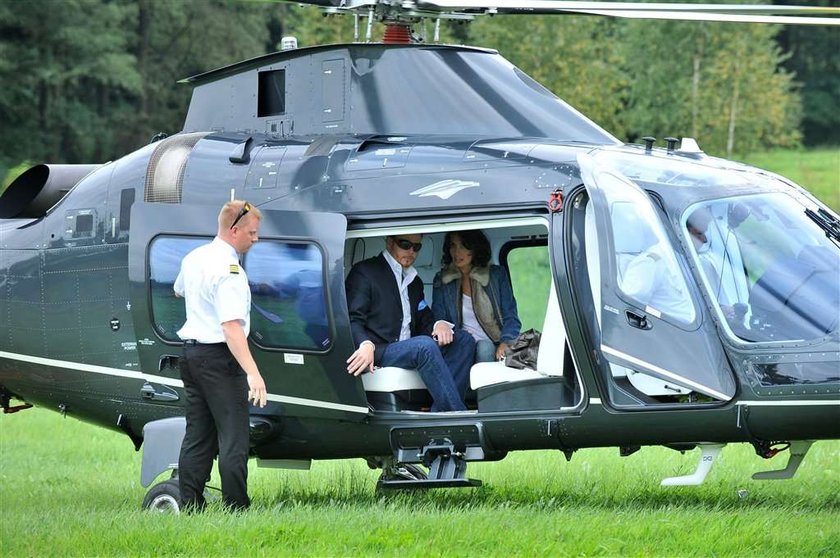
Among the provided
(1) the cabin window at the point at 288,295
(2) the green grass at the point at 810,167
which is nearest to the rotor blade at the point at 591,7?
(1) the cabin window at the point at 288,295

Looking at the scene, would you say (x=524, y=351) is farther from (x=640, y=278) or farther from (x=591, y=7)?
(x=591, y=7)

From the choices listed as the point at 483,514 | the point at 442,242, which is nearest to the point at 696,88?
the point at 442,242

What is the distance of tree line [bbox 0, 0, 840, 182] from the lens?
36250mm

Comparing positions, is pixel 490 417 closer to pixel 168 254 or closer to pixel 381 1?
pixel 168 254

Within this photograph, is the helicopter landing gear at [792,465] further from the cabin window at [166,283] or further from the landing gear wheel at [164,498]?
the cabin window at [166,283]

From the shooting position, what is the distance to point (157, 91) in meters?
48.3

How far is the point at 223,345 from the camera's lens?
8133mm

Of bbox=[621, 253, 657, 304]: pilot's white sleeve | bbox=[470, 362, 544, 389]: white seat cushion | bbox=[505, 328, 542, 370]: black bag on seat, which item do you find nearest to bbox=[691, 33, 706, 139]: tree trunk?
bbox=[505, 328, 542, 370]: black bag on seat

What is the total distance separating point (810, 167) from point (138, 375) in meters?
→ 41.2

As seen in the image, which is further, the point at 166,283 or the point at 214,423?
the point at 166,283

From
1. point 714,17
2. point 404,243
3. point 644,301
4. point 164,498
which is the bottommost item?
point 164,498

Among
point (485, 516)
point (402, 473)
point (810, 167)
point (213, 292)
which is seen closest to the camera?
point (485, 516)

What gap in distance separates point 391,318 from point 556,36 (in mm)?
28162

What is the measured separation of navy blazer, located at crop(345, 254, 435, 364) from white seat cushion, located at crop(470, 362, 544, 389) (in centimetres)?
63
